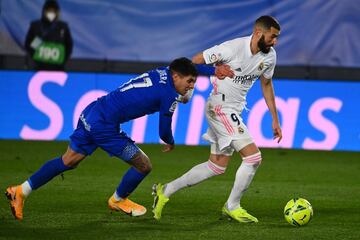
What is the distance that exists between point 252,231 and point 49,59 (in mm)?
9310

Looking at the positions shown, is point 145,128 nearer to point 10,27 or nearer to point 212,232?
point 10,27

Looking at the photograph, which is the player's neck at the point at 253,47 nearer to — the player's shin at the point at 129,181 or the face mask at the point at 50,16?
the player's shin at the point at 129,181

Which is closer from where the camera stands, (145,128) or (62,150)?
(62,150)

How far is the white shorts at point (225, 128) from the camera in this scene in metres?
8.98

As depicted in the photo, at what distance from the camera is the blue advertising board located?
51.2ft

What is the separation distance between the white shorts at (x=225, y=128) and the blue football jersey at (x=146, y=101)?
65 centimetres

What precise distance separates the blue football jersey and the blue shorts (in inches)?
2.6

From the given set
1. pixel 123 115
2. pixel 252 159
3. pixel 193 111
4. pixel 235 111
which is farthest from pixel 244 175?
pixel 193 111

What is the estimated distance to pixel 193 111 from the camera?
15789 mm

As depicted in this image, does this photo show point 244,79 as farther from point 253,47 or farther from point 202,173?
point 202,173

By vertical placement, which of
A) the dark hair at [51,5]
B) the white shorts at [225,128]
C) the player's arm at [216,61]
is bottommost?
the white shorts at [225,128]

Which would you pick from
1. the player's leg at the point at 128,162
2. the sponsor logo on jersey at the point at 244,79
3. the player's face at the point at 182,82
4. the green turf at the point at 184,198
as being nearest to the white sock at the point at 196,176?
the green turf at the point at 184,198

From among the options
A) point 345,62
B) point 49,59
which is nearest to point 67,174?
point 49,59

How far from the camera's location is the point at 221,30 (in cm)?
1686
